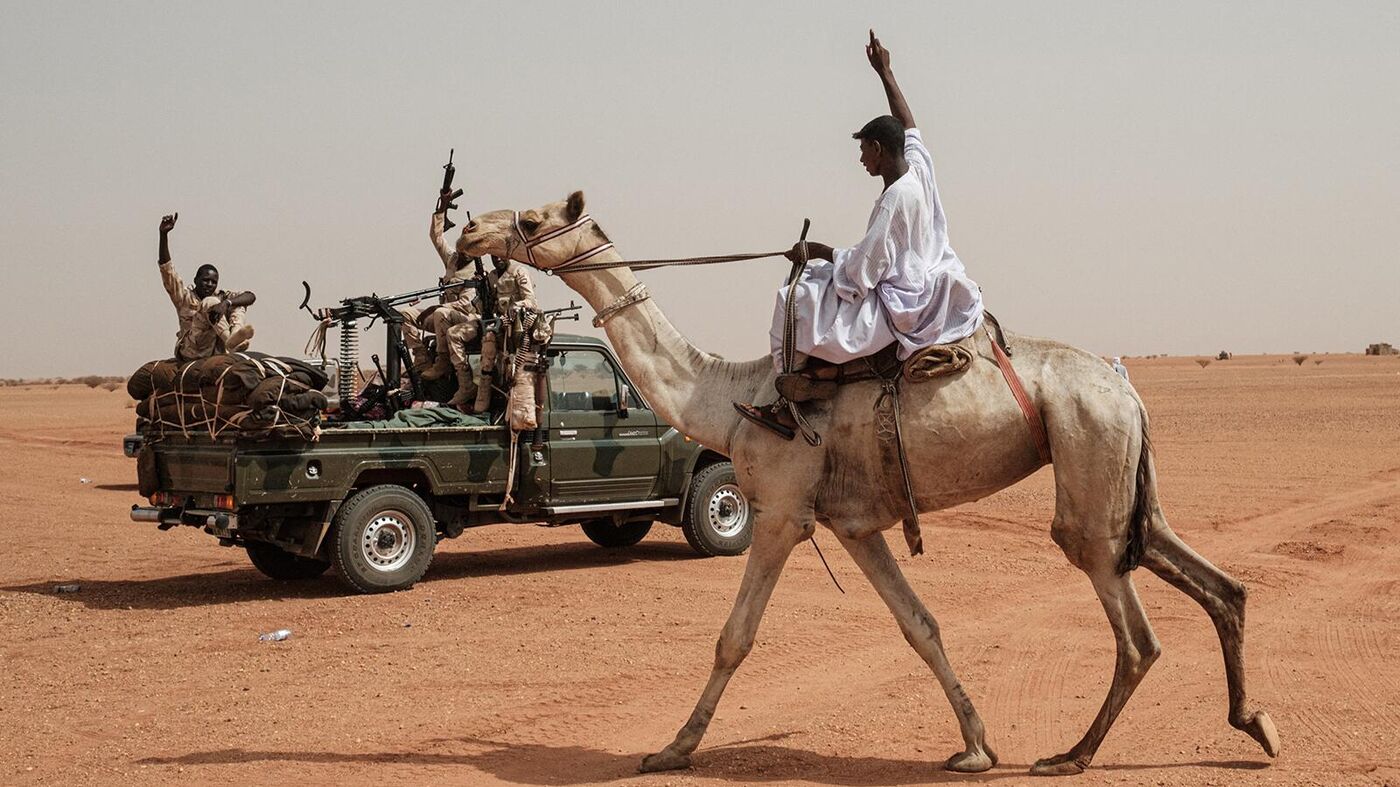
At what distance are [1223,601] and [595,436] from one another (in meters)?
8.51

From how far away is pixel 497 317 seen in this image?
14422mm

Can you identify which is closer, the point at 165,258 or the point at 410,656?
the point at 410,656

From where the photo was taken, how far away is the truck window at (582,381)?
1484 centimetres

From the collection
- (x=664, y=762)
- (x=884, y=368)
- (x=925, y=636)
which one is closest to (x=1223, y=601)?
(x=925, y=636)

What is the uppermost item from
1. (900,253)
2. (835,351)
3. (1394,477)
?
(900,253)

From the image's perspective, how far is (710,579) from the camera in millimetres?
14414

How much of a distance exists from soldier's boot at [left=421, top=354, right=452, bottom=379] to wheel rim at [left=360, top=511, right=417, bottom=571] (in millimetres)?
1958

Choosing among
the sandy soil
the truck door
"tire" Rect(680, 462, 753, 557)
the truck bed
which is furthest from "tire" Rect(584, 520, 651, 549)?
the truck bed

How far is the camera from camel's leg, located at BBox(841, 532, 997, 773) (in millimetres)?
7195

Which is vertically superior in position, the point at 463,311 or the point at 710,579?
the point at 463,311

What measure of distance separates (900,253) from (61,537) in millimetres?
15047

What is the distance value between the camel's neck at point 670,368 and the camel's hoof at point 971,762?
6.65 feet

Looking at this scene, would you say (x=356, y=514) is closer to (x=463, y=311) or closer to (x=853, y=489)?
(x=463, y=311)

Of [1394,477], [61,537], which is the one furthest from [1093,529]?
[1394,477]
